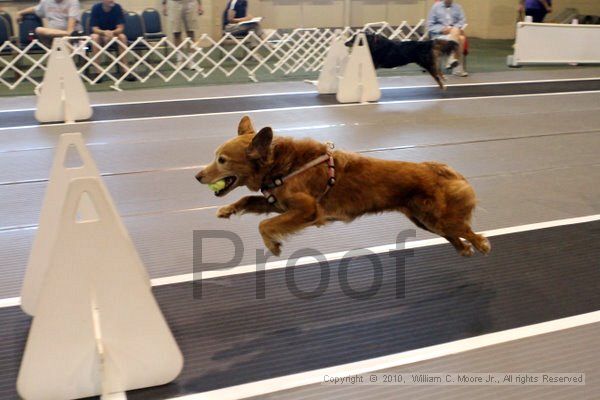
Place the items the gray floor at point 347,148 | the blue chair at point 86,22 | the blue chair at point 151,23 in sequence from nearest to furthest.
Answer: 1. the gray floor at point 347,148
2. the blue chair at point 86,22
3. the blue chair at point 151,23

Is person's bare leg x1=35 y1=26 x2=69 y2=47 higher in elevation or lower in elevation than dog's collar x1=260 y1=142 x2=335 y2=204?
higher

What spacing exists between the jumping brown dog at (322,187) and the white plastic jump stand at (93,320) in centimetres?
73

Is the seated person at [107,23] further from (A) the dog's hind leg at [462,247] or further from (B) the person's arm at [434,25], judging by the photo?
→ (A) the dog's hind leg at [462,247]

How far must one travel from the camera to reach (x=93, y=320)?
2328mm

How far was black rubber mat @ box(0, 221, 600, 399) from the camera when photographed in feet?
8.86

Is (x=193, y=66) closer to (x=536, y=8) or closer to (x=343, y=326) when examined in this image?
(x=536, y=8)

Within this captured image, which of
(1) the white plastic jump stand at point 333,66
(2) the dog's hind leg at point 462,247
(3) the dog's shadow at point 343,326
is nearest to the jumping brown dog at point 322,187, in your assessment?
(2) the dog's hind leg at point 462,247

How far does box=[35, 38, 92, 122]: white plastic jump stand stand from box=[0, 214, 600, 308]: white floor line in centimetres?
473

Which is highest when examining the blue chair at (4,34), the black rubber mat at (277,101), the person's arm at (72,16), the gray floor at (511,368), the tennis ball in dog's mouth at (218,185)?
the person's arm at (72,16)

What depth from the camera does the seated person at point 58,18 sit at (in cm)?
1023

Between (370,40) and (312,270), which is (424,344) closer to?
(312,270)

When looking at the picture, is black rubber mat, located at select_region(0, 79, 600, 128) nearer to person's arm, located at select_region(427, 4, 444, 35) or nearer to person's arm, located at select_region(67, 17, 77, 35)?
person's arm, located at select_region(427, 4, 444, 35)

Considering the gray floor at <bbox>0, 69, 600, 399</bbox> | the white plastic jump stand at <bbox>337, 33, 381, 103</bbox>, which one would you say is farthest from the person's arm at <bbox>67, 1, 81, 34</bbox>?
the white plastic jump stand at <bbox>337, 33, 381, 103</bbox>

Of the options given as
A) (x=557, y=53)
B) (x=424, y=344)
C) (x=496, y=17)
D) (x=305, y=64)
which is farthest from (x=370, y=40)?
(x=496, y=17)
